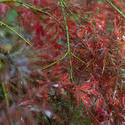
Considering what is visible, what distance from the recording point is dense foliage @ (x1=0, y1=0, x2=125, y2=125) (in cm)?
73

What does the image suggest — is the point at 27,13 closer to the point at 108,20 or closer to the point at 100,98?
the point at 108,20

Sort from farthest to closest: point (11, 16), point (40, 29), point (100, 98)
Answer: point (11, 16) < point (40, 29) < point (100, 98)

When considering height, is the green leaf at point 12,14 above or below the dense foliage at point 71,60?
above

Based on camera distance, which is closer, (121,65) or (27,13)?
(121,65)

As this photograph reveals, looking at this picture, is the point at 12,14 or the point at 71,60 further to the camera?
the point at 12,14

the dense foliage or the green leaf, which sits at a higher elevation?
the green leaf

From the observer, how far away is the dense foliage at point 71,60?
729 millimetres

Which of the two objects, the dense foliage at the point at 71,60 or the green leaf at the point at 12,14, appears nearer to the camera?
the dense foliage at the point at 71,60

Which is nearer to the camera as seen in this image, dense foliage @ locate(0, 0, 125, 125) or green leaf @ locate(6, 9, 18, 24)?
dense foliage @ locate(0, 0, 125, 125)

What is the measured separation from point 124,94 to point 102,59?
220 millimetres

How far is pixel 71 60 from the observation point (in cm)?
97

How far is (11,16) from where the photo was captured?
1.82 m

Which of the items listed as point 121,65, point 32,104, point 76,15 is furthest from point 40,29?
point 32,104

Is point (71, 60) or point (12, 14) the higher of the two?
point (12, 14)
